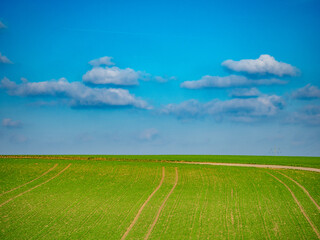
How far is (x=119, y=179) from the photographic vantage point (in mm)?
Answer: 41094

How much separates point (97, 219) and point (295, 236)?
15130mm

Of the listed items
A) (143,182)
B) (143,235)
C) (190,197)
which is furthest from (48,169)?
(143,235)

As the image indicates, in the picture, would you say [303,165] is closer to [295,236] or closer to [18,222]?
[295,236]

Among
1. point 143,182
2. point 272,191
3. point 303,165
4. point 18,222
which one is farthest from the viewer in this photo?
point 303,165

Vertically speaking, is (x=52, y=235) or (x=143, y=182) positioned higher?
(x=143, y=182)

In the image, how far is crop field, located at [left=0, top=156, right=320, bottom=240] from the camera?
26109 mm

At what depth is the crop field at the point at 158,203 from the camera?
2611cm

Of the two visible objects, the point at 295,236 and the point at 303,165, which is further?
the point at 303,165

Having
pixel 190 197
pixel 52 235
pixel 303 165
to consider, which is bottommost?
pixel 52 235

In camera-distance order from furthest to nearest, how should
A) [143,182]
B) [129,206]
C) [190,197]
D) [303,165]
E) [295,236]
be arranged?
[303,165], [143,182], [190,197], [129,206], [295,236]

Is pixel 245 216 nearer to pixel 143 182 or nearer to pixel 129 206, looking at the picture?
pixel 129 206

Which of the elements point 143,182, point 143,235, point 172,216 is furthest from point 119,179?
point 143,235

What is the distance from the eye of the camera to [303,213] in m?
29.5

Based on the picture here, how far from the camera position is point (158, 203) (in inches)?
1244
